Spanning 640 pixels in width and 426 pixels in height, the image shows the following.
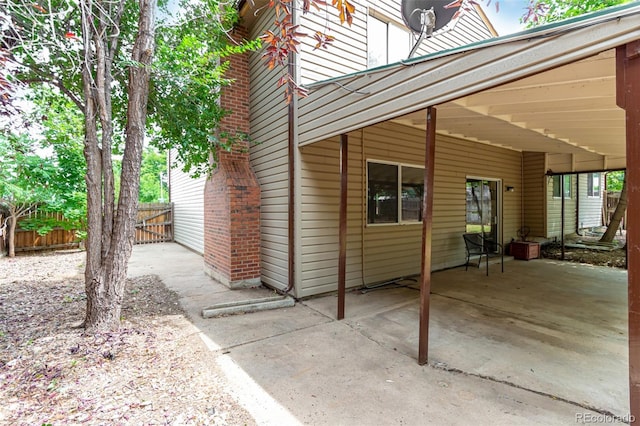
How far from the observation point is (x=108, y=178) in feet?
11.2

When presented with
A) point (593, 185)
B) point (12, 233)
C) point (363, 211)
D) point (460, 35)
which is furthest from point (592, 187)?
point (12, 233)

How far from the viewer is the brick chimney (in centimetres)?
528

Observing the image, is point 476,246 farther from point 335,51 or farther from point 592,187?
point 592,187

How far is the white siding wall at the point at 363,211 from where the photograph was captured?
4730mm

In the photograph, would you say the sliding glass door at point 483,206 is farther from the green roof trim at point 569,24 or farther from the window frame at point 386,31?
the green roof trim at point 569,24

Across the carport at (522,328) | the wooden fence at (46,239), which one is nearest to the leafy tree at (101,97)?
the carport at (522,328)

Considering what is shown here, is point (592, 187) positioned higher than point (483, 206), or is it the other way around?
point (592, 187)

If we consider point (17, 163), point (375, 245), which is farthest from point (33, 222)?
point (375, 245)

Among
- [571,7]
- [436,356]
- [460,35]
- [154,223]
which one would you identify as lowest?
[436,356]

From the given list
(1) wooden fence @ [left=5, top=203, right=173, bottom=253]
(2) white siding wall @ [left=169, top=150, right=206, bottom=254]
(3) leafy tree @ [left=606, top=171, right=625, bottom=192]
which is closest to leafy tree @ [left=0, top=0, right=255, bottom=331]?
(2) white siding wall @ [left=169, top=150, right=206, bottom=254]

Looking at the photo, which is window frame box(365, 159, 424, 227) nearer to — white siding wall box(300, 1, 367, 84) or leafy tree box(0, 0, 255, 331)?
white siding wall box(300, 1, 367, 84)

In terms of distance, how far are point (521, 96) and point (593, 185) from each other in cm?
1278

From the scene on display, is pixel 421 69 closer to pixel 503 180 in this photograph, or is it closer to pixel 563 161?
pixel 503 180

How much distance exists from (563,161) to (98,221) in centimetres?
1016
